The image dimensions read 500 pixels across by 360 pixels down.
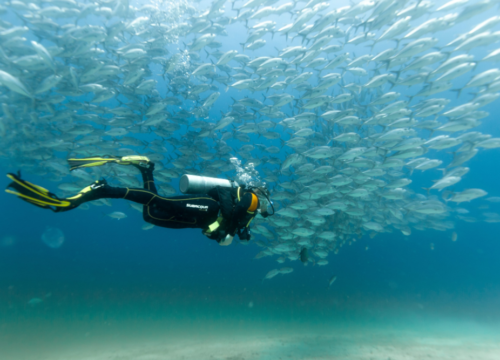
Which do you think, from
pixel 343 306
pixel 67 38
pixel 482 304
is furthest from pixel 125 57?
pixel 482 304

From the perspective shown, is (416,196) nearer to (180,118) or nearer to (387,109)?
(387,109)

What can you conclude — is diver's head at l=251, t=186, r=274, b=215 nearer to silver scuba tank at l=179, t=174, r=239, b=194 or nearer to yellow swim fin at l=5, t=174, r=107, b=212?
silver scuba tank at l=179, t=174, r=239, b=194

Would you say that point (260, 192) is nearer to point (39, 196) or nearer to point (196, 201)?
point (196, 201)

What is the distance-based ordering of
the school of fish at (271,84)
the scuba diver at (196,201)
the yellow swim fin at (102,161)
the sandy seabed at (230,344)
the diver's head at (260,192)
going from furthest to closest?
the sandy seabed at (230,344) < the school of fish at (271,84) < the diver's head at (260,192) < the yellow swim fin at (102,161) < the scuba diver at (196,201)

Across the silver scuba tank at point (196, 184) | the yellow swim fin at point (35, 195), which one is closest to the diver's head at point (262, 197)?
the silver scuba tank at point (196, 184)

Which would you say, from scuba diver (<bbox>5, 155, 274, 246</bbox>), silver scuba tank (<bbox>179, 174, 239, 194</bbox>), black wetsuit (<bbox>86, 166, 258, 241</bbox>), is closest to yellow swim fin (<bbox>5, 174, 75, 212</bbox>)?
scuba diver (<bbox>5, 155, 274, 246</bbox>)

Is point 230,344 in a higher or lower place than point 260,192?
lower

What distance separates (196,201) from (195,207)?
96 mm

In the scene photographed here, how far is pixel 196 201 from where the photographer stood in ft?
12.6

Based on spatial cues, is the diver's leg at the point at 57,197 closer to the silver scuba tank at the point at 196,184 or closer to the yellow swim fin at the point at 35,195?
the yellow swim fin at the point at 35,195

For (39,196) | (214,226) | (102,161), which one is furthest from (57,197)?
(214,226)

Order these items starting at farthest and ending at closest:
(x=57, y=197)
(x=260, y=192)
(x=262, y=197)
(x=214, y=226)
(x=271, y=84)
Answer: (x=271, y=84), (x=262, y=197), (x=260, y=192), (x=214, y=226), (x=57, y=197)

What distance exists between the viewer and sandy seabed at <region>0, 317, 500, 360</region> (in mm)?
7449

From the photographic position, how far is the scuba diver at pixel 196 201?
3.43 metres
